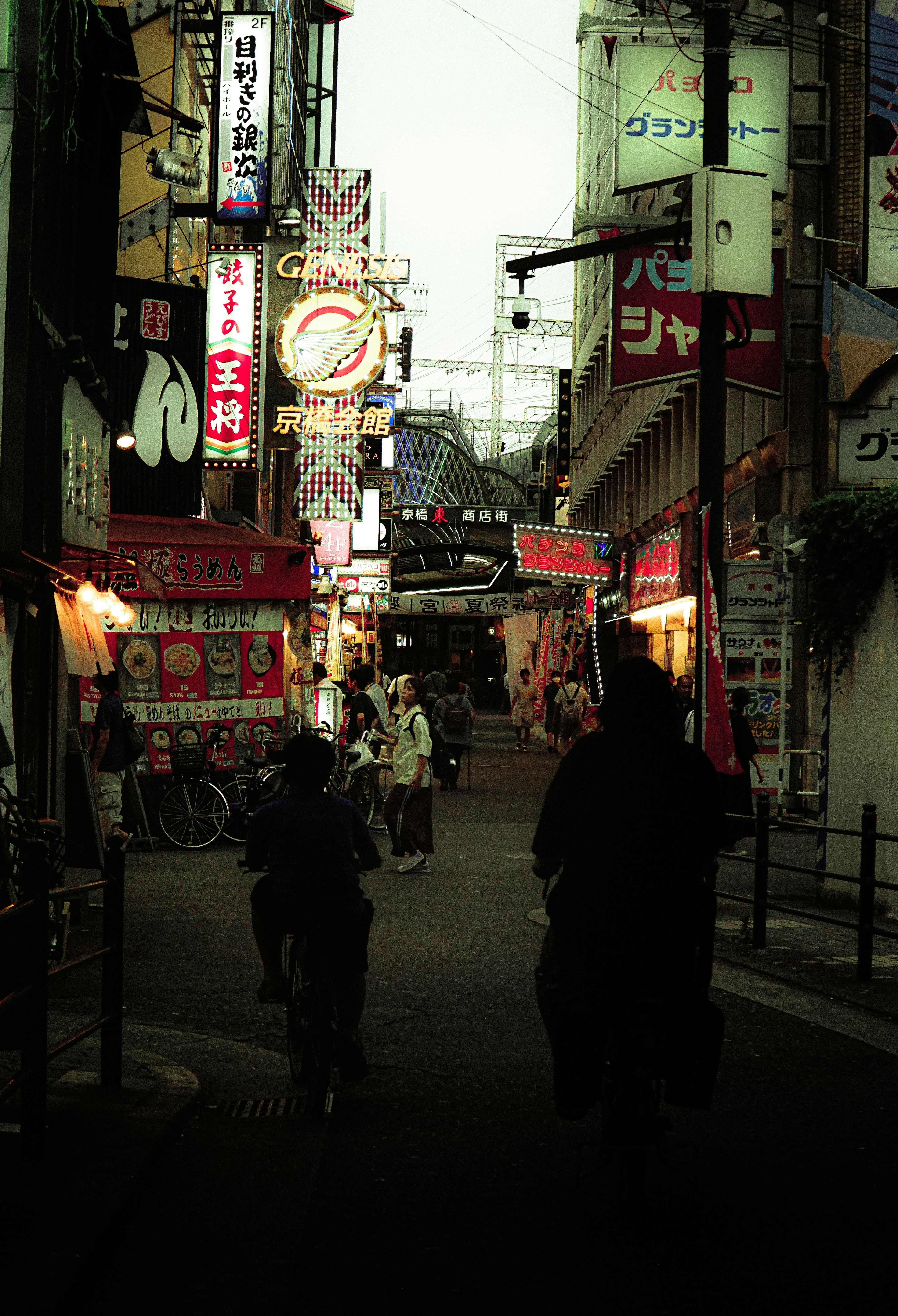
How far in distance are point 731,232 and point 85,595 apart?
19.8ft

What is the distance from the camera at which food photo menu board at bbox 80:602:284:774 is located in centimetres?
1733

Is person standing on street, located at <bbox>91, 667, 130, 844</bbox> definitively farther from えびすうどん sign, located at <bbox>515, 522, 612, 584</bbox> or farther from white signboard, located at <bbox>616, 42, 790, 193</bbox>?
えびすうどん sign, located at <bbox>515, 522, 612, 584</bbox>

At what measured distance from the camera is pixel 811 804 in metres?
21.0

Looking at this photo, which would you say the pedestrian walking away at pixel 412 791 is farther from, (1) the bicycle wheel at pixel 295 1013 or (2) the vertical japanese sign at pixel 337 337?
(2) the vertical japanese sign at pixel 337 337

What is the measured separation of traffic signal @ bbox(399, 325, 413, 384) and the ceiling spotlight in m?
42.9

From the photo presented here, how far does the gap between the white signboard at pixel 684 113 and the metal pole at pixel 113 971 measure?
1358 centimetres

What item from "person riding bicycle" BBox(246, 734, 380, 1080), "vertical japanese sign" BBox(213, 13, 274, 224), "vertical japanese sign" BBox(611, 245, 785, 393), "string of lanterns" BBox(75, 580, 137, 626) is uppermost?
"vertical japanese sign" BBox(213, 13, 274, 224)

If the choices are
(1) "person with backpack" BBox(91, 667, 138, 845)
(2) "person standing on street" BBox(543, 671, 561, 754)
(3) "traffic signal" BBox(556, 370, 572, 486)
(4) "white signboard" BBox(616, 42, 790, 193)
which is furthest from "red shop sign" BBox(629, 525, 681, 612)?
(3) "traffic signal" BBox(556, 370, 572, 486)

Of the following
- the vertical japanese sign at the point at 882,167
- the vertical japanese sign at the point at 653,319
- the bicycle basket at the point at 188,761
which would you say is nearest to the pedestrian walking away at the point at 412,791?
the bicycle basket at the point at 188,761

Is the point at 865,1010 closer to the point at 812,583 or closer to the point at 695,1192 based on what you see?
the point at 695,1192

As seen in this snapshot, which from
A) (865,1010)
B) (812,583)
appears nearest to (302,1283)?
(865,1010)

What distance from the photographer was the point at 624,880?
5.01 meters

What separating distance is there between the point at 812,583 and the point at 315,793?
295 inches

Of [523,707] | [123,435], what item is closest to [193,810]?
[123,435]
